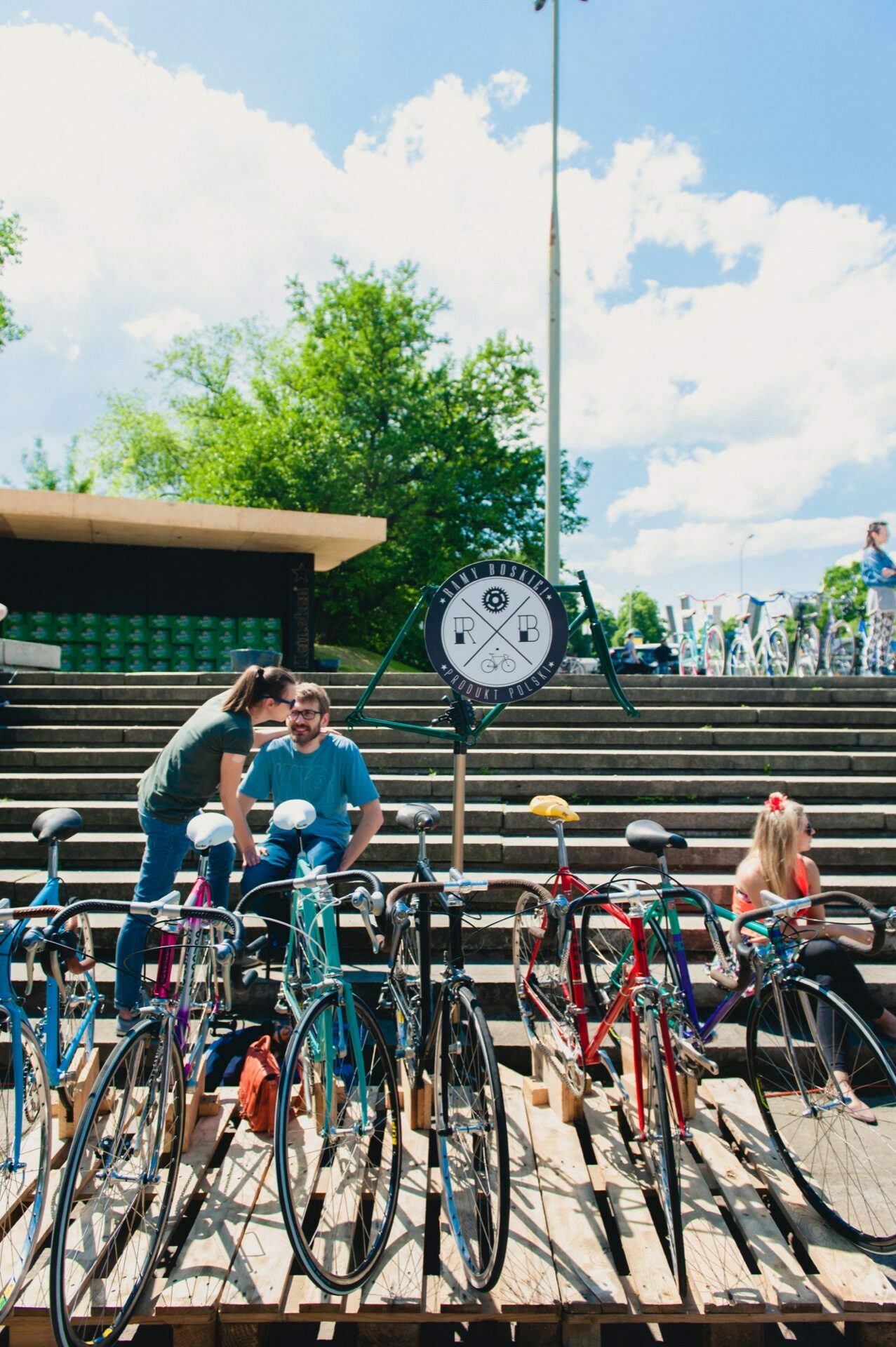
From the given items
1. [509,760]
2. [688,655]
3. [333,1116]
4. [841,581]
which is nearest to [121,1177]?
[333,1116]

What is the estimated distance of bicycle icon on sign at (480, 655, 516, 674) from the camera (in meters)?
4.01

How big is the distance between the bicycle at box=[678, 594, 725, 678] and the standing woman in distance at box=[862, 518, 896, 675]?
2.86 meters

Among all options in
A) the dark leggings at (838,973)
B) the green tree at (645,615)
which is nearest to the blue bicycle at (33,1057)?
the dark leggings at (838,973)

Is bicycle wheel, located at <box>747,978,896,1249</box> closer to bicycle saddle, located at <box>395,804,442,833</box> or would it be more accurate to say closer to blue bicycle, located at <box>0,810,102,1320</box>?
bicycle saddle, located at <box>395,804,442,833</box>

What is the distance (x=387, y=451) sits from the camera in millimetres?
26734

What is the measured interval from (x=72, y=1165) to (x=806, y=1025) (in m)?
2.42

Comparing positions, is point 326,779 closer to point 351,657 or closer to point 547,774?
point 547,774

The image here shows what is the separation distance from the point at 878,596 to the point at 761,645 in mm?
2450

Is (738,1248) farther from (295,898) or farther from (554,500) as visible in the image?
(554,500)

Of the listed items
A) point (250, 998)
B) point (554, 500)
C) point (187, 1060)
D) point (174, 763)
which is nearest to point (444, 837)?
point (250, 998)

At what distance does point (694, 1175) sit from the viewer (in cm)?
301

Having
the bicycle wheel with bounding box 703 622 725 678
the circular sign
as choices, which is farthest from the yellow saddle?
the bicycle wheel with bounding box 703 622 725 678

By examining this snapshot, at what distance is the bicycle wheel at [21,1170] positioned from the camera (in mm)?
2498

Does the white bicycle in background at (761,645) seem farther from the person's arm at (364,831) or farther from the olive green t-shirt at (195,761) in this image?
the olive green t-shirt at (195,761)
